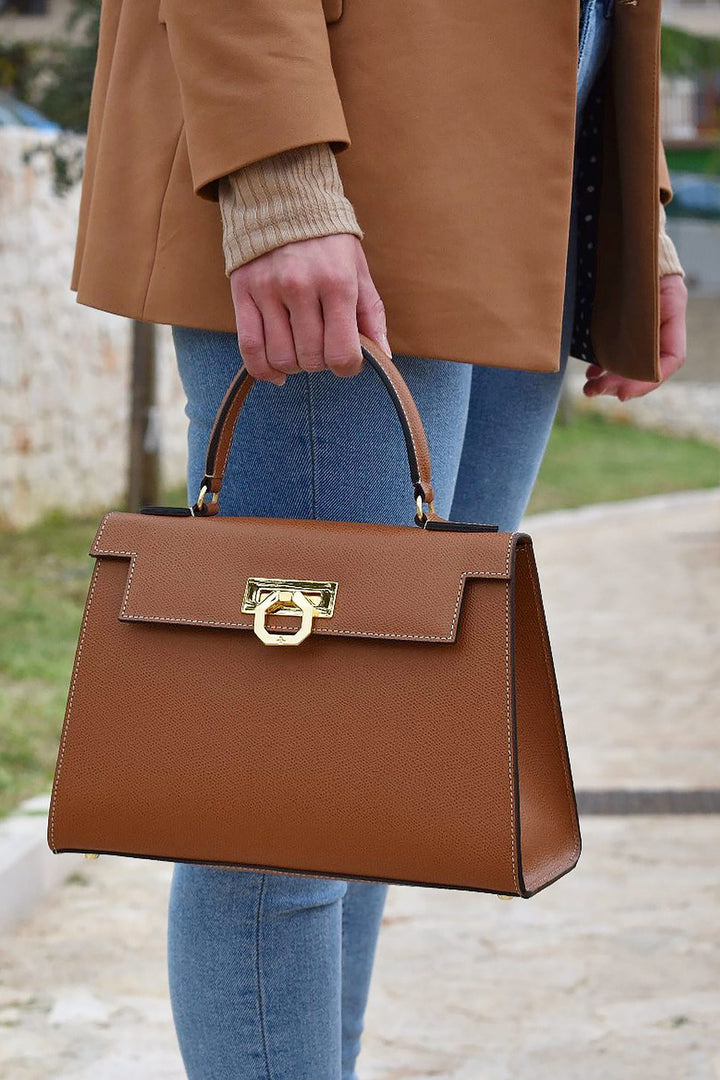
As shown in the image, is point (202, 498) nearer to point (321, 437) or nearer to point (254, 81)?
point (321, 437)

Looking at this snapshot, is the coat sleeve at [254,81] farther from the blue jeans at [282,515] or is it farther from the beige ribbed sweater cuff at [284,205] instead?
the blue jeans at [282,515]

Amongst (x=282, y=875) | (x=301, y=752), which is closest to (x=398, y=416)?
(x=301, y=752)

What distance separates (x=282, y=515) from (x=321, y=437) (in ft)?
0.28

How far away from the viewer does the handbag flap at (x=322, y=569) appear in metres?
1.10

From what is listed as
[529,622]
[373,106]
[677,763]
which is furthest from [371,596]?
[677,763]

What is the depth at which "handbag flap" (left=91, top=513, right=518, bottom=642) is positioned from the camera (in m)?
1.10

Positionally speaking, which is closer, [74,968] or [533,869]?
[533,869]

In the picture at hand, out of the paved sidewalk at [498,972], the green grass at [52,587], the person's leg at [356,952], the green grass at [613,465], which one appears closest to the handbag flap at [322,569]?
the person's leg at [356,952]

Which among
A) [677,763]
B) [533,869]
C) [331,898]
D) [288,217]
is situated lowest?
[677,763]

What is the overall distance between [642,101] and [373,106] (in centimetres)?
32

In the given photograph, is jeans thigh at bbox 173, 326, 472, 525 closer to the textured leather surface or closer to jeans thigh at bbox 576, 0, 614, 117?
the textured leather surface

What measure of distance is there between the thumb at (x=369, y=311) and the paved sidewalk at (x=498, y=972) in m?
1.23

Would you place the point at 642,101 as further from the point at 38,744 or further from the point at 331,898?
the point at 38,744

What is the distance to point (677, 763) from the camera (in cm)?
375
